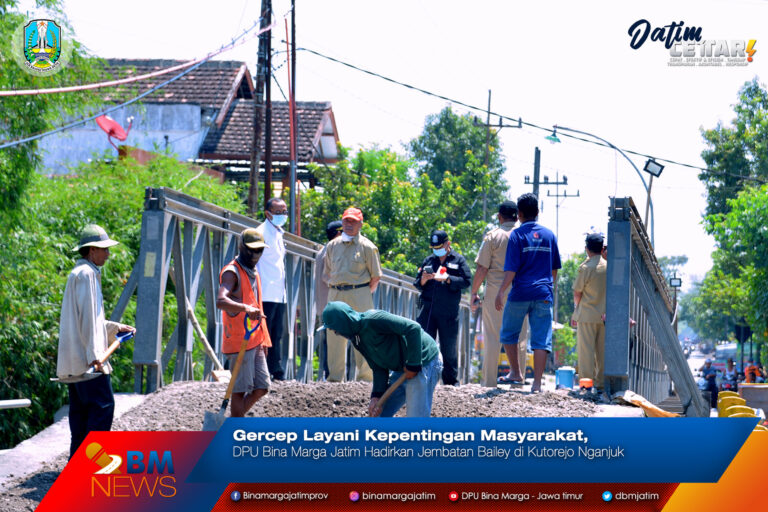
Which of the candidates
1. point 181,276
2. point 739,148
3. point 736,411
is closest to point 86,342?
point 181,276

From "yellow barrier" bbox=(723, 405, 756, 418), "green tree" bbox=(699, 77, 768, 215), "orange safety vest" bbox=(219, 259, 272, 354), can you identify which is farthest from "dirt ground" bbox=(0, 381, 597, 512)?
"green tree" bbox=(699, 77, 768, 215)

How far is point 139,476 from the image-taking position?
3.71m

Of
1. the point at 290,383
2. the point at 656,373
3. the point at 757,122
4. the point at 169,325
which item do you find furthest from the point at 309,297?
the point at 757,122

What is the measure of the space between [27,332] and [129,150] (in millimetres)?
11399

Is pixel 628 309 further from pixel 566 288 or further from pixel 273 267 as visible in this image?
pixel 566 288

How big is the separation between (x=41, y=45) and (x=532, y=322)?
847 centimetres

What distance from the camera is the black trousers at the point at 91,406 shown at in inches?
258

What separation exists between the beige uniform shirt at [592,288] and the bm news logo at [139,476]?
6248mm

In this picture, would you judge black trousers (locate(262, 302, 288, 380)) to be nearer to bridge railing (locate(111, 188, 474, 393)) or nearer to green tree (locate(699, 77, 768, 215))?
bridge railing (locate(111, 188, 474, 393))

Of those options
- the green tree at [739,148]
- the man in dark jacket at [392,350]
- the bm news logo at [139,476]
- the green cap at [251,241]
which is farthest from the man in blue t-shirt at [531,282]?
the green tree at [739,148]

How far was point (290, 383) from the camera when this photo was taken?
9.84 metres

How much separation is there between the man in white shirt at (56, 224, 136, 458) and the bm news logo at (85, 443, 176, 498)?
2805 mm

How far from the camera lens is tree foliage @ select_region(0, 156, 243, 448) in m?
13.0

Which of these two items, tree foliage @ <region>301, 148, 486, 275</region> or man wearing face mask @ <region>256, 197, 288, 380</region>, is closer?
man wearing face mask @ <region>256, 197, 288, 380</region>
